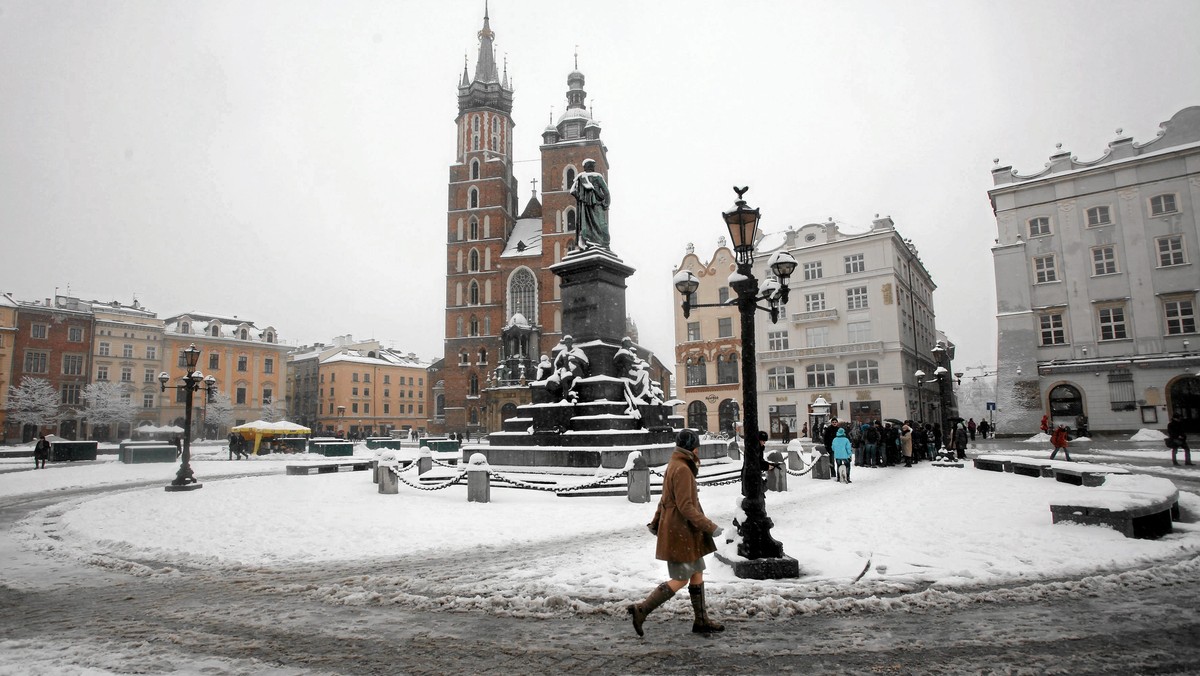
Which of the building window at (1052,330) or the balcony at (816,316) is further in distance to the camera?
the balcony at (816,316)

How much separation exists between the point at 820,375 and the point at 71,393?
203ft

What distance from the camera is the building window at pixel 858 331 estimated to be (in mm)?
42844

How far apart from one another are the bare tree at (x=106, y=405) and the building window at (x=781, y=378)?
2127 inches

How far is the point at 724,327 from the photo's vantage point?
4756 centimetres

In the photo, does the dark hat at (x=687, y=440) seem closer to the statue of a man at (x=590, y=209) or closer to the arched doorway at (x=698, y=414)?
the statue of a man at (x=590, y=209)

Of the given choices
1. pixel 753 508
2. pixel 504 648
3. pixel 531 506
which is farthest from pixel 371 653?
pixel 531 506

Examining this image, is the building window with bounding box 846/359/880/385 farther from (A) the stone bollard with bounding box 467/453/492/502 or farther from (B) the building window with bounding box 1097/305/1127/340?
(A) the stone bollard with bounding box 467/453/492/502

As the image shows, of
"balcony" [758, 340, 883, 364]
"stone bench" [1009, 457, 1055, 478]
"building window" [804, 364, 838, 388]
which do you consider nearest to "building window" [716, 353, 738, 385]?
"balcony" [758, 340, 883, 364]

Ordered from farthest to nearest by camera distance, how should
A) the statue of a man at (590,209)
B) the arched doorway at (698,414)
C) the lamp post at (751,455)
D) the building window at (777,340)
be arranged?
the arched doorway at (698,414)
the building window at (777,340)
the statue of a man at (590,209)
the lamp post at (751,455)

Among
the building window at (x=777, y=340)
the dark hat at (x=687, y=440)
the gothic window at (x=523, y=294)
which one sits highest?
the gothic window at (x=523, y=294)

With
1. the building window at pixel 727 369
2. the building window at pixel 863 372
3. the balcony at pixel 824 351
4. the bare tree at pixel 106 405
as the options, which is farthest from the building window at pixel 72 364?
the building window at pixel 863 372

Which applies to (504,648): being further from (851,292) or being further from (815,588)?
(851,292)

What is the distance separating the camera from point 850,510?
35.8 feet

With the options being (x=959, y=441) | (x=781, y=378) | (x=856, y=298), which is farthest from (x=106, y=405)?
(x=959, y=441)
